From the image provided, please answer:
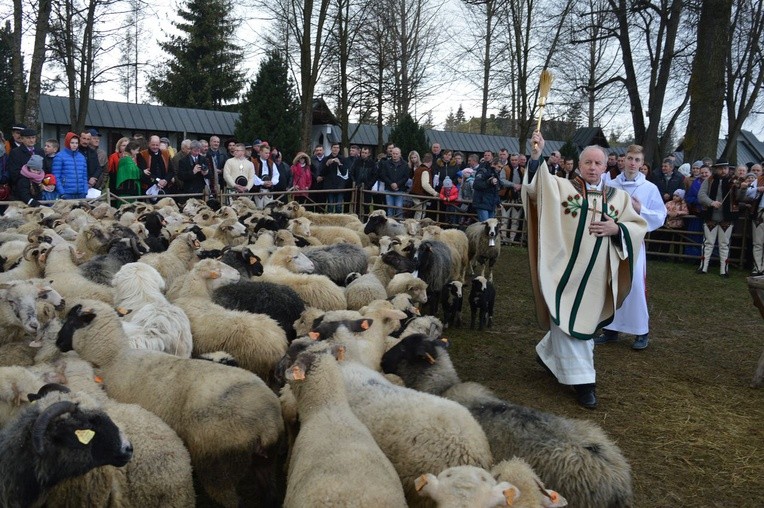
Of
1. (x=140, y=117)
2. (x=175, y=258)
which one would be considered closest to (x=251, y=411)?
(x=175, y=258)

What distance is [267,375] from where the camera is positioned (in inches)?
192

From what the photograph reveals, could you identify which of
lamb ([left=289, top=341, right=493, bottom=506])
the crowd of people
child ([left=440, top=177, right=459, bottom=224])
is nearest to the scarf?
the crowd of people

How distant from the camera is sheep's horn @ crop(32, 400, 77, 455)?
295 cm

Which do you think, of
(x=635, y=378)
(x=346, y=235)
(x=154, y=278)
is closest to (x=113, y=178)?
(x=346, y=235)

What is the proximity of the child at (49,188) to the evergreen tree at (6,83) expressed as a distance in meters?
16.9

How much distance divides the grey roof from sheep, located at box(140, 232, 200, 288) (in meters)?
21.9

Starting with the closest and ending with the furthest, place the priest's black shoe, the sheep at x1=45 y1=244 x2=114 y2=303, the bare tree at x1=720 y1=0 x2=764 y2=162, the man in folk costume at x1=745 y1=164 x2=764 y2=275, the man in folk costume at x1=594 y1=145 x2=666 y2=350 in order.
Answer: the priest's black shoe → the sheep at x1=45 y1=244 x2=114 y2=303 → the man in folk costume at x1=594 y1=145 x2=666 y2=350 → the man in folk costume at x1=745 y1=164 x2=764 y2=275 → the bare tree at x1=720 y1=0 x2=764 y2=162

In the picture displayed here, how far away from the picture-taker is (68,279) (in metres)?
6.18

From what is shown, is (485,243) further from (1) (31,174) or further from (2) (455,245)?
(1) (31,174)

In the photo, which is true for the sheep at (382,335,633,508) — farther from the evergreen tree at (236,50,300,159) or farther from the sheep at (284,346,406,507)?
the evergreen tree at (236,50,300,159)

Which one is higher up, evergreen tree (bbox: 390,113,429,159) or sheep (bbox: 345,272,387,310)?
evergreen tree (bbox: 390,113,429,159)

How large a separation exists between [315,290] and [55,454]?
361 cm

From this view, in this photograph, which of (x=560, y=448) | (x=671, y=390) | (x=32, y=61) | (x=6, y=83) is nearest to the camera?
(x=560, y=448)

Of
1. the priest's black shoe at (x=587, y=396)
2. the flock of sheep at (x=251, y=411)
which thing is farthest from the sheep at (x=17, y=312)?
the priest's black shoe at (x=587, y=396)
